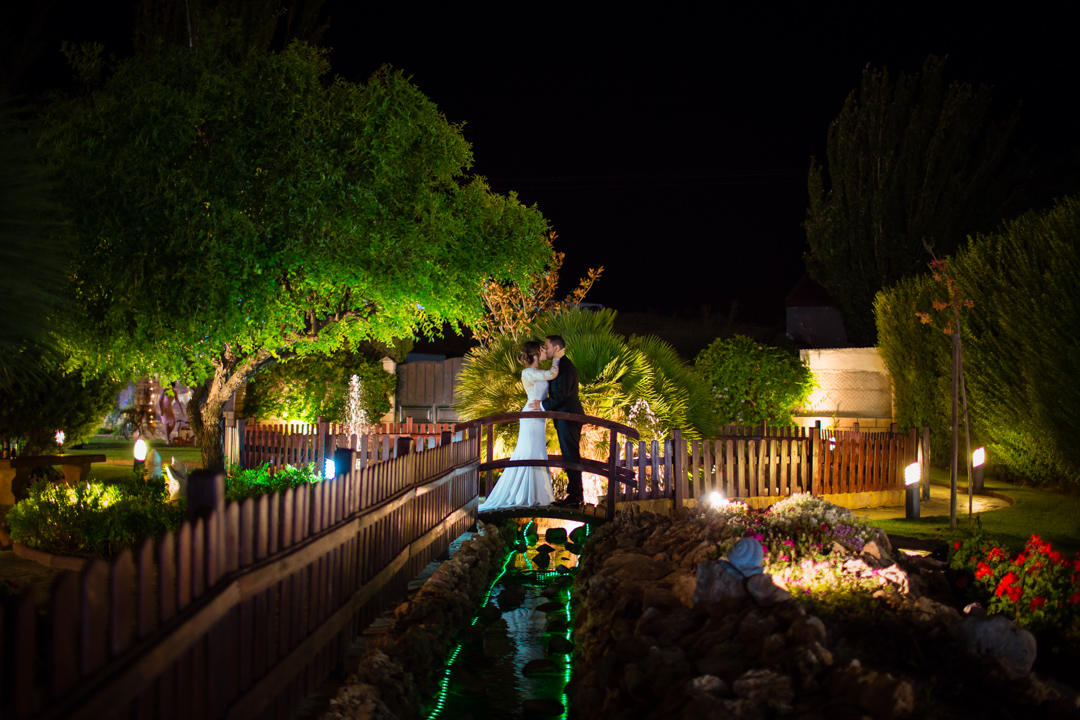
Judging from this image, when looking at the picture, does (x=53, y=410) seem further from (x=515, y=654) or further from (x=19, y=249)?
(x=515, y=654)

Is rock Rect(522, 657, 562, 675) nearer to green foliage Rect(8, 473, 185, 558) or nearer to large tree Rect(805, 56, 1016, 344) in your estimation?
green foliage Rect(8, 473, 185, 558)

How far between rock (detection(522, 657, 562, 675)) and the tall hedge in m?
9.71

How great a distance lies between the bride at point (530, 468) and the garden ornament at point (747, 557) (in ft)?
16.7

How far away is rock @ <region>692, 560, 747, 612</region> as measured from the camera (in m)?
4.44

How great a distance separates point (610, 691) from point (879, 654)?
50.4 inches

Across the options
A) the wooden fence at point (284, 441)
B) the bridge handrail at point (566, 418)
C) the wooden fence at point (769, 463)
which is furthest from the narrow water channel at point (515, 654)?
the wooden fence at point (284, 441)

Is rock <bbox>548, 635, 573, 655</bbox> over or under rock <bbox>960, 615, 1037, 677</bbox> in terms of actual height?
under

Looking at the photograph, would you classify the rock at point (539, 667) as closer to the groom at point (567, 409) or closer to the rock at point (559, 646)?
the rock at point (559, 646)

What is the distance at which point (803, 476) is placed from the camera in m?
10.9

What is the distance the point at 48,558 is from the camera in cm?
712

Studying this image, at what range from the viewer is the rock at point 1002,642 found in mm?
3850

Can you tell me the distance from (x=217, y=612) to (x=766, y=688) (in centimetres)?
214

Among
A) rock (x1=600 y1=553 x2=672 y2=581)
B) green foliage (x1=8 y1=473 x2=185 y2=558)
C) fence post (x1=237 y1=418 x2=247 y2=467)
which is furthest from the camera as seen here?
fence post (x1=237 y1=418 x2=247 y2=467)

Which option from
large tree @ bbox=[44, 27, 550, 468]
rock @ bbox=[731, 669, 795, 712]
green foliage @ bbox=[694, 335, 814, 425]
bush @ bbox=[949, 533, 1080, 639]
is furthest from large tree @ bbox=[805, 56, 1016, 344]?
rock @ bbox=[731, 669, 795, 712]
